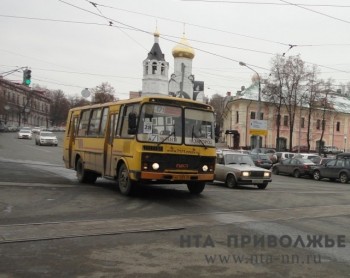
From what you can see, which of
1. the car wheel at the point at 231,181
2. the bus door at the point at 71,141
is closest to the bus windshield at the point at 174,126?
the car wheel at the point at 231,181

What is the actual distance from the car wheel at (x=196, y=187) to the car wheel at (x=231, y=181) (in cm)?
439

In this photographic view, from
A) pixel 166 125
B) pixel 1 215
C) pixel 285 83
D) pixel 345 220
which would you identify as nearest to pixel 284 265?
pixel 345 220

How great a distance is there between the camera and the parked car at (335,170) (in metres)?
29.9

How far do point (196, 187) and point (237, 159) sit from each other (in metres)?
6.09

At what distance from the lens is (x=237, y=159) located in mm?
20906

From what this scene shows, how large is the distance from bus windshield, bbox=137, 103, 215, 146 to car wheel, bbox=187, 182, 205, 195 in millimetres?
1687

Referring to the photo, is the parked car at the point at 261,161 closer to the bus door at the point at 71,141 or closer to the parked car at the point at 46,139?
the bus door at the point at 71,141

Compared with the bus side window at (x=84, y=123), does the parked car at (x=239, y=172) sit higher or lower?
lower

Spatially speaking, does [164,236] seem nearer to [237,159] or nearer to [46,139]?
[237,159]

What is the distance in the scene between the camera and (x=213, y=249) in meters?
7.49

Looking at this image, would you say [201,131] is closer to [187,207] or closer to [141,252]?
[187,207]

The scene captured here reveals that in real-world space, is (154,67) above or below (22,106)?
above

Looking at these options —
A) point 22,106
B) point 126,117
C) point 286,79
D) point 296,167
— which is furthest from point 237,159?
point 22,106

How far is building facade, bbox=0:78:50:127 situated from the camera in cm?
11231
